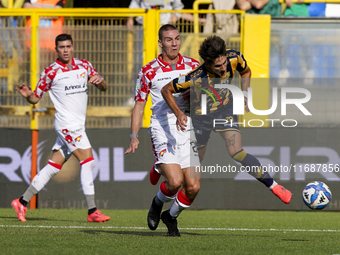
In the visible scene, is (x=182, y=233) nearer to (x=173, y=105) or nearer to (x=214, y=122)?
(x=214, y=122)

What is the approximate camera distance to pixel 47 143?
31.4 feet

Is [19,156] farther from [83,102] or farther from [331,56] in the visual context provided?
[331,56]

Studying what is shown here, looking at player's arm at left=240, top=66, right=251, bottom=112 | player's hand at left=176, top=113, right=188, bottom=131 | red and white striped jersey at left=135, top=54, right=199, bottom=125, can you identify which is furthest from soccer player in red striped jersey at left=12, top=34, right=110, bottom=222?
player's hand at left=176, top=113, right=188, bottom=131

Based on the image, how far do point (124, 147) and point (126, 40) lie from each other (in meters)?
1.73

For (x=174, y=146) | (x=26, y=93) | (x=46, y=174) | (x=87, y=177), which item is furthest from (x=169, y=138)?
(x=26, y=93)

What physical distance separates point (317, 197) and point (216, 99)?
144cm

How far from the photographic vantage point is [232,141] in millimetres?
6207

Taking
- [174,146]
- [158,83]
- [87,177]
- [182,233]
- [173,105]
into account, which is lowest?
[182,233]

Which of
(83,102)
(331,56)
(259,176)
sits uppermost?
(331,56)

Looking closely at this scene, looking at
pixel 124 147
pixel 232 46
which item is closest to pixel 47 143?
pixel 124 147

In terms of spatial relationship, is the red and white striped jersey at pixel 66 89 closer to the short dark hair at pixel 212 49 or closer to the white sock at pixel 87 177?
the white sock at pixel 87 177

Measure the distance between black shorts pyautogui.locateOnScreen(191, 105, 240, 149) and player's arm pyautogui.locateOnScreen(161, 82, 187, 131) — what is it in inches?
18.3

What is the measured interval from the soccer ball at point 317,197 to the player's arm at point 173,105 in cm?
139

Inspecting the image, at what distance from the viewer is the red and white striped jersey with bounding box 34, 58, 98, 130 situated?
823 cm
